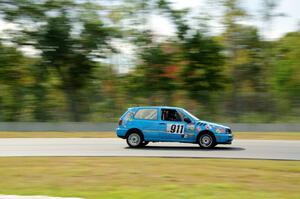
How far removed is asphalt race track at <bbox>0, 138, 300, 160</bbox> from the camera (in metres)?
17.0

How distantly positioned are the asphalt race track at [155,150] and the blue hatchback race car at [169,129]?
35 centimetres

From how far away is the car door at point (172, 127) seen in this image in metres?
19.0

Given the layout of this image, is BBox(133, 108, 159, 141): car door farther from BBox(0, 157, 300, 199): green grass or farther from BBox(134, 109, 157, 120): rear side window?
BBox(0, 157, 300, 199): green grass

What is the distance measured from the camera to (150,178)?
11773 millimetres

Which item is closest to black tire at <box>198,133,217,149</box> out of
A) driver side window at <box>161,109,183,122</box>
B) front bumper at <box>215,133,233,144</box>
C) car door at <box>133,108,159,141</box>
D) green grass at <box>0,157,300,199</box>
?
front bumper at <box>215,133,233,144</box>

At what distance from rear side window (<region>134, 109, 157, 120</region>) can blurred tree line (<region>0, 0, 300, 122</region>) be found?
436 inches

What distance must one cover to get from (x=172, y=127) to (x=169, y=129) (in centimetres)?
12

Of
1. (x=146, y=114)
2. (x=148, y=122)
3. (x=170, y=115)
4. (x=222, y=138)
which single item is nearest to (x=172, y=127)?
(x=170, y=115)

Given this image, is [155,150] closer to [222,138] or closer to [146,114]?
[146,114]

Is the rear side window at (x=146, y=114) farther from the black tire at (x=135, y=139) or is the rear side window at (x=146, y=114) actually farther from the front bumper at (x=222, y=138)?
the front bumper at (x=222, y=138)

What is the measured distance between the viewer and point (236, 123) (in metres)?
30.2

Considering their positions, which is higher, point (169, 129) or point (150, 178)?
point (169, 129)

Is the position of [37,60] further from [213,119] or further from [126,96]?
[213,119]

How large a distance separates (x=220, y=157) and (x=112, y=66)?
18887mm
